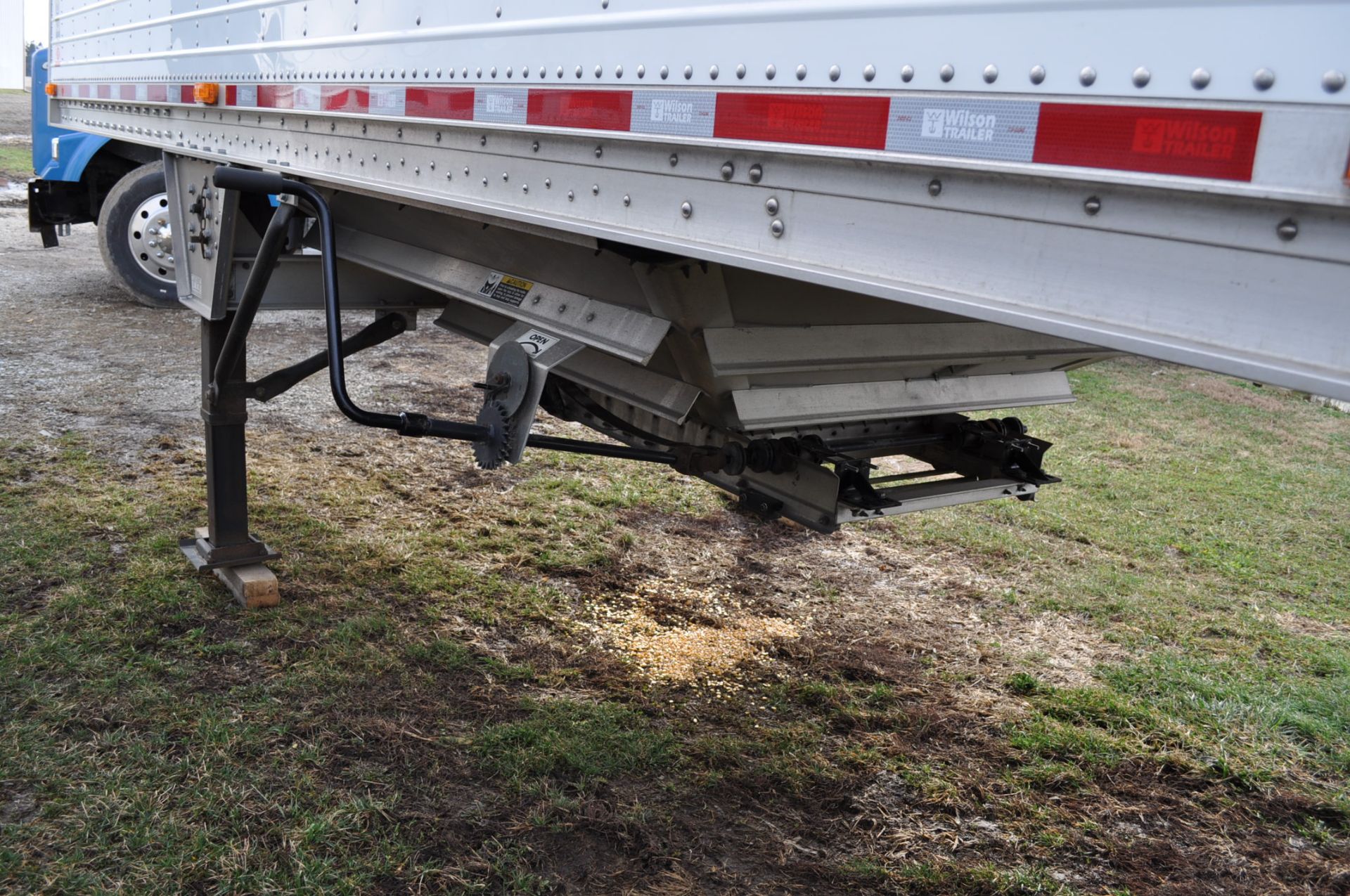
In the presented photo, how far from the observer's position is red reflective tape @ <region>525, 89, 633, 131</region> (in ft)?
6.18

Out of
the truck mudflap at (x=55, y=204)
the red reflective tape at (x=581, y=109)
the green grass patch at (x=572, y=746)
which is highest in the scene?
the red reflective tape at (x=581, y=109)

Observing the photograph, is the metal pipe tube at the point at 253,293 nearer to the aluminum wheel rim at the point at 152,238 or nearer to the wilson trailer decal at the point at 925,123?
the wilson trailer decal at the point at 925,123

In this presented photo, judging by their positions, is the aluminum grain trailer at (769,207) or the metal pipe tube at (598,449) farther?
the metal pipe tube at (598,449)

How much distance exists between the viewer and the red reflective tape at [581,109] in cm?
188

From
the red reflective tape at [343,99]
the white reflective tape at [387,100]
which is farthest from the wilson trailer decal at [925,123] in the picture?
the red reflective tape at [343,99]

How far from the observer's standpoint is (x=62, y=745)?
119 inches

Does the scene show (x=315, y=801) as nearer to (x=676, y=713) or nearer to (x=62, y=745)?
(x=62, y=745)

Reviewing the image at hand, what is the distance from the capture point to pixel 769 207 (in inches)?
62.9

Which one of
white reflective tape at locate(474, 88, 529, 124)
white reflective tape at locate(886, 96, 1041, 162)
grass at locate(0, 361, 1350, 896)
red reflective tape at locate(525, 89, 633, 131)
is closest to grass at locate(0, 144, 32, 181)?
grass at locate(0, 361, 1350, 896)

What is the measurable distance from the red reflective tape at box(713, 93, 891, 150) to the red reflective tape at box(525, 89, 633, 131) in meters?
0.27

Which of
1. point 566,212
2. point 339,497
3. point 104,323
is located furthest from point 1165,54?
point 104,323

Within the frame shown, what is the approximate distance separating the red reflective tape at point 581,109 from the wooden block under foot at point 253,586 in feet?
8.29

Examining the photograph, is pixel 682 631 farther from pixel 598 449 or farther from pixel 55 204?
pixel 55 204

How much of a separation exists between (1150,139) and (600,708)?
2776 mm
